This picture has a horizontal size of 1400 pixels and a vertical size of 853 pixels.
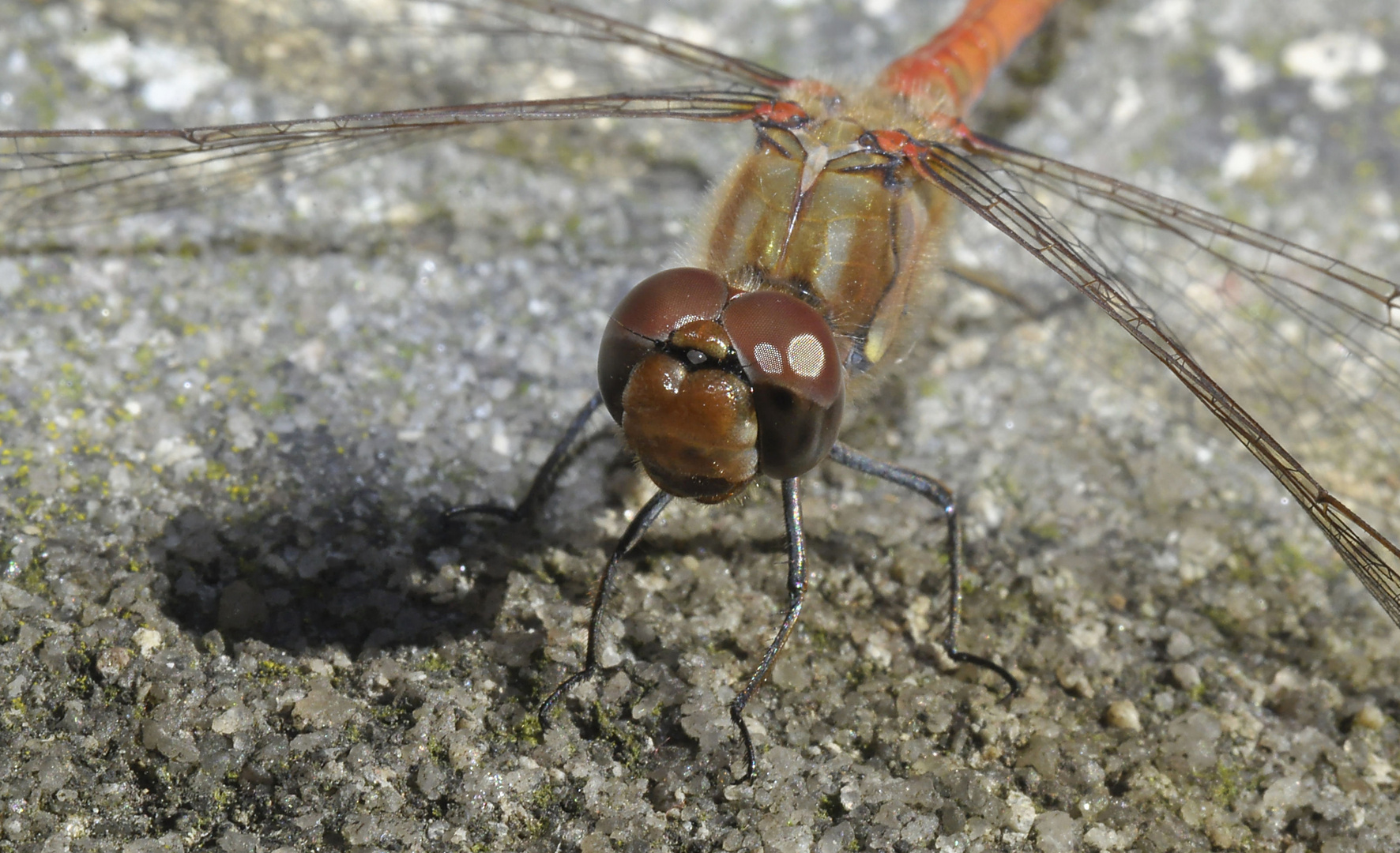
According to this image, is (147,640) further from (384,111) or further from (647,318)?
(384,111)

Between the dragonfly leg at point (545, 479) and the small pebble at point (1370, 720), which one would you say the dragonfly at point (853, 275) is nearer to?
the dragonfly leg at point (545, 479)

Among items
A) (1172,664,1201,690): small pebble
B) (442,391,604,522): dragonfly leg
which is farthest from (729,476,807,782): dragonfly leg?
(1172,664,1201,690): small pebble

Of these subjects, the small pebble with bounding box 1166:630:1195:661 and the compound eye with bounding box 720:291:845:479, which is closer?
the compound eye with bounding box 720:291:845:479

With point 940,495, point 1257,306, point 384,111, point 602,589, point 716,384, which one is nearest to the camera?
point 716,384

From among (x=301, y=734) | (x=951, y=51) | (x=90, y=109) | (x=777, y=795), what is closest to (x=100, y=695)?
Result: (x=301, y=734)

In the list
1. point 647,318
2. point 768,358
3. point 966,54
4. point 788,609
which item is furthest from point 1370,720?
point 966,54

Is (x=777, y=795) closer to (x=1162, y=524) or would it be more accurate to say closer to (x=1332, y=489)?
(x=1162, y=524)

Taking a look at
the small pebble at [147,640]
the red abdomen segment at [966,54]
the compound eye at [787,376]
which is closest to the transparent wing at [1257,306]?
the red abdomen segment at [966,54]

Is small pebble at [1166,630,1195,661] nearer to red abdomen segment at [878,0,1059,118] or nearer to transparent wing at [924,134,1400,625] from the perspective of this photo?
transparent wing at [924,134,1400,625]
